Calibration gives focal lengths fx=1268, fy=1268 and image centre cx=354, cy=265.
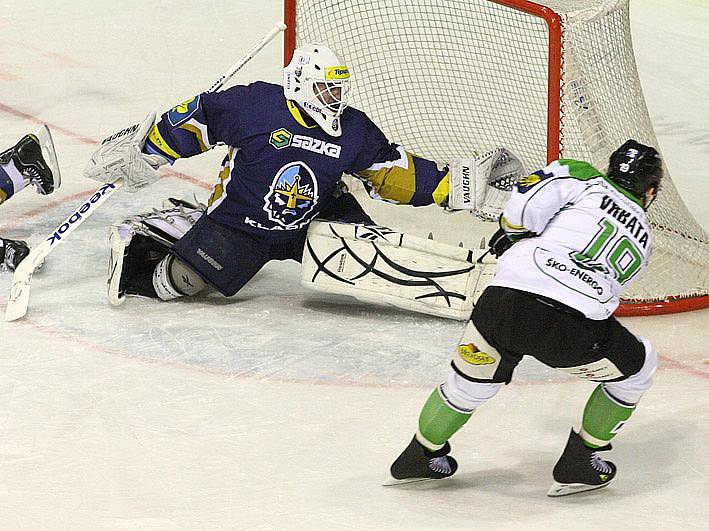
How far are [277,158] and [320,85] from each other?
9.8 inches

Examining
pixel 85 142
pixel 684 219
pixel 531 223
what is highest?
pixel 531 223

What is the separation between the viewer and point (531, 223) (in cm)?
265

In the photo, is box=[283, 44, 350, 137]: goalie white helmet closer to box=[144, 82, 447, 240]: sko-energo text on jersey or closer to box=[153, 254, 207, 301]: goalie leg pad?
box=[144, 82, 447, 240]: sko-energo text on jersey

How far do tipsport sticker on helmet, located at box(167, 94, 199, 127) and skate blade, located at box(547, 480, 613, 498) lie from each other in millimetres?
1656

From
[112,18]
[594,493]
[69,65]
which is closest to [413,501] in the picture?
[594,493]

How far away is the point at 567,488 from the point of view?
282 centimetres

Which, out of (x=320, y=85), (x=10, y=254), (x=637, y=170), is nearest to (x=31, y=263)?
(x=10, y=254)

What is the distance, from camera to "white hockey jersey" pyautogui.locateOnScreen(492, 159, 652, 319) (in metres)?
2.61

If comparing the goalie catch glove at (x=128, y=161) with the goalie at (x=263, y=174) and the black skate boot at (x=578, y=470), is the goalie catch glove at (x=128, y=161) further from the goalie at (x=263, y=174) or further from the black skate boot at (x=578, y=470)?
the black skate boot at (x=578, y=470)

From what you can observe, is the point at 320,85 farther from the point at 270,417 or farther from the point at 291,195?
the point at 270,417

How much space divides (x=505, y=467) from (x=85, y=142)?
3.04 metres

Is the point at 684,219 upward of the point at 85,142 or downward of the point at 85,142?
upward

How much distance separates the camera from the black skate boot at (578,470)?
2.79 meters

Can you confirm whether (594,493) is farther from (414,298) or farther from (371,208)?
(371,208)
